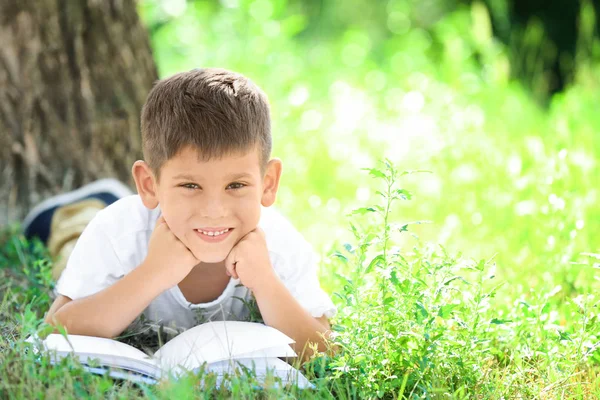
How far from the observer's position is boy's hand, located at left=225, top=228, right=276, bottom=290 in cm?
263

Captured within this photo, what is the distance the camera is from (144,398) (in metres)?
2.02

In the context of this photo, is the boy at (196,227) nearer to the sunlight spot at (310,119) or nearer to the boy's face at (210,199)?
the boy's face at (210,199)

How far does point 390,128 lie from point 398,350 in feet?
11.3

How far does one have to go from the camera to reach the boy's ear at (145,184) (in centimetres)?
272

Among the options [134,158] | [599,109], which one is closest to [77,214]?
[134,158]

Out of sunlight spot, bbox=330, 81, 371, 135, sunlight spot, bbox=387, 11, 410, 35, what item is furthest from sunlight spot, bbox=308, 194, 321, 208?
sunlight spot, bbox=387, 11, 410, 35

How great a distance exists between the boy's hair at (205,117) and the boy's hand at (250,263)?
0.25 metres

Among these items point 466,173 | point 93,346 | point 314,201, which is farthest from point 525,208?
point 93,346

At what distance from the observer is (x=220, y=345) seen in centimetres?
237

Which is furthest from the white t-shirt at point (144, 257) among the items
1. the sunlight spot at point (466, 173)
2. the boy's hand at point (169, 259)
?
the sunlight spot at point (466, 173)

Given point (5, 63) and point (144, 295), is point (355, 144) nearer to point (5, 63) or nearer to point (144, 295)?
point (5, 63)

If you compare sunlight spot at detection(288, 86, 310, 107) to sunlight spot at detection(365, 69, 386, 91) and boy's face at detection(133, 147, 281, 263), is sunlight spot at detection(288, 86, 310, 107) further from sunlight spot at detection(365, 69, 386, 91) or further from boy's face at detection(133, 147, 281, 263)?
boy's face at detection(133, 147, 281, 263)

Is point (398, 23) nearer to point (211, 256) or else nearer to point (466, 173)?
point (466, 173)

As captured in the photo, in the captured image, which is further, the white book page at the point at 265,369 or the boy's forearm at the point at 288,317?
the boy's forearm at the point at 288,317
